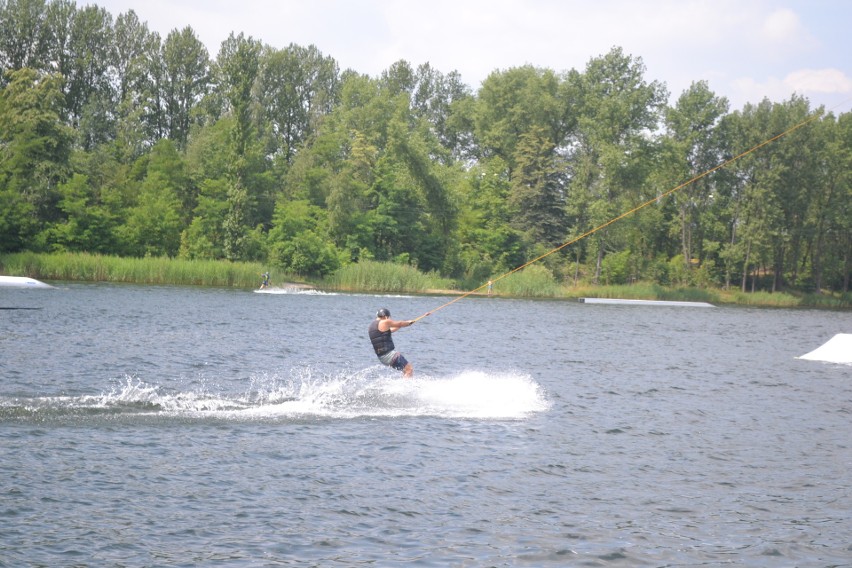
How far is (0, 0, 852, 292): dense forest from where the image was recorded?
6925 centimetres

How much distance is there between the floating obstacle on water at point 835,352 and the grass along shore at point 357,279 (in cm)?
3546

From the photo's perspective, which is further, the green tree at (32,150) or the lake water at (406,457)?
the green tree at (32,150)

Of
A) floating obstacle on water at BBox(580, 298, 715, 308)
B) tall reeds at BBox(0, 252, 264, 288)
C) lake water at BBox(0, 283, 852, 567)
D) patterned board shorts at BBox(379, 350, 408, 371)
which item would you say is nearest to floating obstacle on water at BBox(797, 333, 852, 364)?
lake water at BBox(0, 283, 852, 567)

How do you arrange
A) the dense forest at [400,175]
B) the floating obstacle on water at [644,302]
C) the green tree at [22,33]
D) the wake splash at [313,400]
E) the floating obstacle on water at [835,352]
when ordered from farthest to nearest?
1. the green tree at [22,33]
2. the dense forest at [400,175]
3. the floating obstacle on water at [644,302]
4. the floating obstacle on water at [835,352]
5. the wake splash at [313,400]

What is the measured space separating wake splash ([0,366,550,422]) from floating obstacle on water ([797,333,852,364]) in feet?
48.5

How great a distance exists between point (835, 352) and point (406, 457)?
23.5m

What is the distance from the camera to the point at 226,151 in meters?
77.3

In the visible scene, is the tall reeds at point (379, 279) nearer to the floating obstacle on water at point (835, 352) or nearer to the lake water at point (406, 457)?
the lake water at point (406, 457)

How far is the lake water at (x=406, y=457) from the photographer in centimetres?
1033

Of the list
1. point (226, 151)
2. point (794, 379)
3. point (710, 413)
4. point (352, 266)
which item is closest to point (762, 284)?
point (352, 266)

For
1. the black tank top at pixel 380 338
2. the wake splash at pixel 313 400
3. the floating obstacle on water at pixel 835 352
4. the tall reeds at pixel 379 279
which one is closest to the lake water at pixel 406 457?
the wake splash at pixel 313 400

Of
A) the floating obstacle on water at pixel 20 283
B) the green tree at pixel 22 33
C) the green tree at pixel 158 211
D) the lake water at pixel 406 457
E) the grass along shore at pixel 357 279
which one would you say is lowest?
the lake water at pixel 406 457

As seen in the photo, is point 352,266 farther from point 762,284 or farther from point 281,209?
point 762,284

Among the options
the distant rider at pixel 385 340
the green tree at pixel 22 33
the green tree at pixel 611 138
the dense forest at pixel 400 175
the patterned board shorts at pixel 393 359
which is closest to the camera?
the distant rider at pixel 385 340
